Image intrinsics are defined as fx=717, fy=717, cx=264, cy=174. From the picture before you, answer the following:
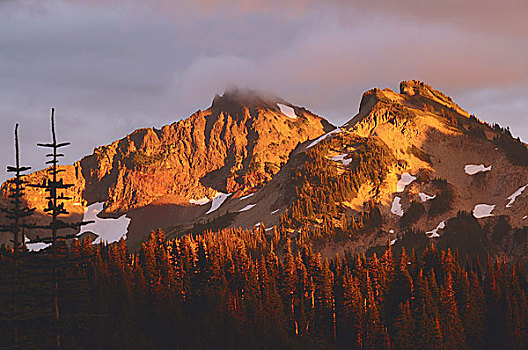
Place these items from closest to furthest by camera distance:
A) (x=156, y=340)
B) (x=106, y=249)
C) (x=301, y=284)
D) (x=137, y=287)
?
(x=156, y=340)
(x=137, y=287)
(x=301, y=284)
(x=106, y=249)

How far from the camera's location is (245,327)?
115 meters

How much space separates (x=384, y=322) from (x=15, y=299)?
8791 centimetres

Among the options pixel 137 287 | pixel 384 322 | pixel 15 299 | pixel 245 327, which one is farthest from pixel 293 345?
pixel 15 299

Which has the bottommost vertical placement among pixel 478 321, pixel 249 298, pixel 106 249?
pixel 478 321

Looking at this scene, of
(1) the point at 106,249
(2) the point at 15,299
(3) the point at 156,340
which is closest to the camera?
(2) the point at 15,299

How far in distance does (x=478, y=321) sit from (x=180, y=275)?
55.6 m

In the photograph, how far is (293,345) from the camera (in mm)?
116688

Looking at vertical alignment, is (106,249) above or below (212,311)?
above

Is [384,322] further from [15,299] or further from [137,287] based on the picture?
[15,299]

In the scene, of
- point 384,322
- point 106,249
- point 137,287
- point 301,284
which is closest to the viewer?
point 137,287

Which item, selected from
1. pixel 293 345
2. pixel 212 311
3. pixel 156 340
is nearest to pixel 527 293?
pixel 293 345

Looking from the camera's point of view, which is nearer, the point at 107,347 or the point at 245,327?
the point at 107,347

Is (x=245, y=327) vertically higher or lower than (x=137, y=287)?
lower

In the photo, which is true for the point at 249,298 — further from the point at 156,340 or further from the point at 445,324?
the point at 445,324
